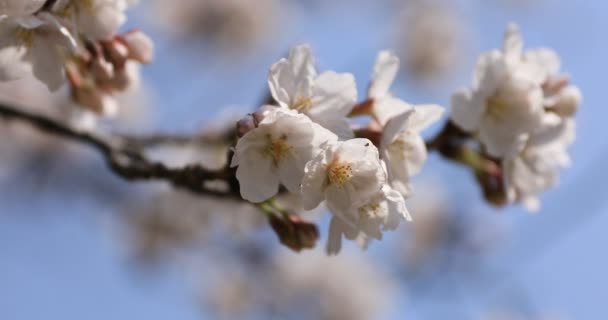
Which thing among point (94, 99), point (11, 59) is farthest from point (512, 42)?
point (11, 59)

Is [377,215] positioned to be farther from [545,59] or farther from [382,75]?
[545,59]

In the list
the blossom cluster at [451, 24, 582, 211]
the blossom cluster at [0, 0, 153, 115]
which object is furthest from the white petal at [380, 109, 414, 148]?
the blossom cluster at [0, 0, 153, 115]

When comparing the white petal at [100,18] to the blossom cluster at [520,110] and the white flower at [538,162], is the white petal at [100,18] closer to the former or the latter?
→ the blossom cluster at [520,110]

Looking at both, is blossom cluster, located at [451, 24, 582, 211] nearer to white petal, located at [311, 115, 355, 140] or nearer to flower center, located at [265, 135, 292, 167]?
white petal, located at [311, 115, 355, 140]

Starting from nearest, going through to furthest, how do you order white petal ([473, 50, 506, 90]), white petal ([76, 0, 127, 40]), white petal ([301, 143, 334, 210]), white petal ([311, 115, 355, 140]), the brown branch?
white petal ([301, 143, 334, 210])
white petal ([311, 115, 355, 140])
white petal ([76, 0, 127, 40])
the brown branch
white petal ([473, 50, 506, 90])

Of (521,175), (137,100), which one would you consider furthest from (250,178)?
(137,100)

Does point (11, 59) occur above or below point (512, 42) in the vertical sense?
below
